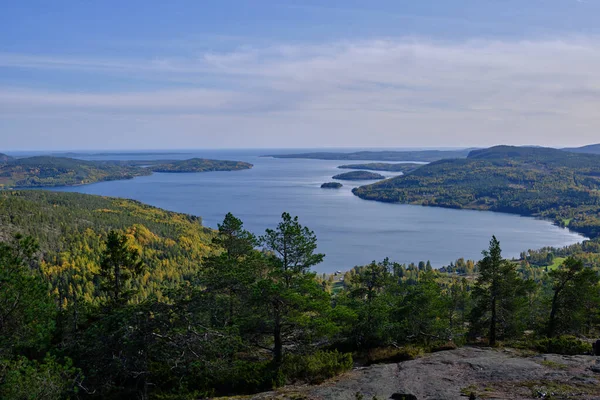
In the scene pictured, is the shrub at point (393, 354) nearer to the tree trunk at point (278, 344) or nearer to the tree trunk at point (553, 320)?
the tree trunk at point (278, 344)

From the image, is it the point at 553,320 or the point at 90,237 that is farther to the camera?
the point at 90,237

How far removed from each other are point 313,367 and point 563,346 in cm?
1692

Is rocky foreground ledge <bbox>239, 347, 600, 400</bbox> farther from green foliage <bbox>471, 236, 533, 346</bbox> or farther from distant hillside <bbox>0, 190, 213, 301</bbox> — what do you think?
distant hillside <bbox>0, 190, 213, 301</bbox>

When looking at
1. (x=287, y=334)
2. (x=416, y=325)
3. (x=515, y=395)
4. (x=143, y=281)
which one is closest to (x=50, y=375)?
(x=287, y=334)

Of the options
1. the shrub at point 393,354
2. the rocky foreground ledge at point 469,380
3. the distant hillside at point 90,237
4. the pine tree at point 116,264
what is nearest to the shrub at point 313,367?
the rocky foreground ledge at point 469,380

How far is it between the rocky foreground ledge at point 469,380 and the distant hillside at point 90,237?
255ft

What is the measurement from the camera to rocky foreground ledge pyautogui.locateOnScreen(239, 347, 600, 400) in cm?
1873

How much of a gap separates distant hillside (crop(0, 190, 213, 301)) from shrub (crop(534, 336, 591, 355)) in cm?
7951

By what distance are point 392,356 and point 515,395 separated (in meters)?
9.61

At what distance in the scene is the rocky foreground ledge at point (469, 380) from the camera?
1873cm

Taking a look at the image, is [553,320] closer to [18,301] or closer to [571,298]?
[571,298]

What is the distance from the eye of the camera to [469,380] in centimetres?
2105

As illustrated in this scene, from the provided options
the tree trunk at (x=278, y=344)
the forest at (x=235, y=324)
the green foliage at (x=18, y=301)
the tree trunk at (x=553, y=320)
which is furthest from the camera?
the tree trunk at (x=553, y=320)

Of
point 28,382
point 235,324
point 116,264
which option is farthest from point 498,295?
point 28,382
